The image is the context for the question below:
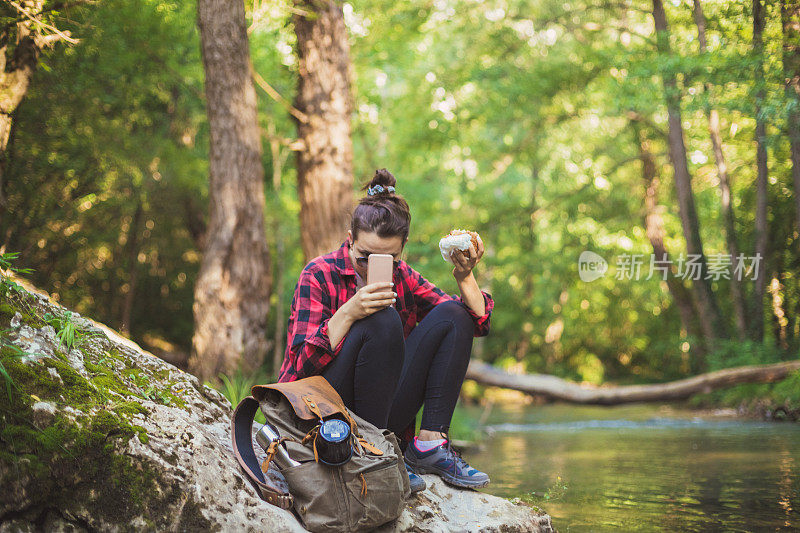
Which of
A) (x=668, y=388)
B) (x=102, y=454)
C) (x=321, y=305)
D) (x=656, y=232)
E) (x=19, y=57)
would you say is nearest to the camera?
(x=102, y=454)

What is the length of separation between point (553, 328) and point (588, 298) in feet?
5.14

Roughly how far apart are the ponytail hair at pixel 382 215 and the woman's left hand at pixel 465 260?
9.6 inches

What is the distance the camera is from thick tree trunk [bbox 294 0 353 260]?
626 centimetres

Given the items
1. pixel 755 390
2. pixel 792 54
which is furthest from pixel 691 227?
pixel 792 54

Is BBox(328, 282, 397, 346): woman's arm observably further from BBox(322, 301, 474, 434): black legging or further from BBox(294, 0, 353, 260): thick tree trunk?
BBox(294, 0, 353, 260): thick tree trunk

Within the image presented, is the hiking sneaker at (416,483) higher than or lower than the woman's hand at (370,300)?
lower

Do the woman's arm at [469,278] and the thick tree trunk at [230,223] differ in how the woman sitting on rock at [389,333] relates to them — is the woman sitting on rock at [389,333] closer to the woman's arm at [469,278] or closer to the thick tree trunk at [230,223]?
the woman's arm at [469,278]

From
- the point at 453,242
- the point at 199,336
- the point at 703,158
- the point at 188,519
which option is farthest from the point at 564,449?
the point at 703,158

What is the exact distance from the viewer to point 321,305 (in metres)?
2.87

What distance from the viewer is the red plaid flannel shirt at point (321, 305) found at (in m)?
2.71

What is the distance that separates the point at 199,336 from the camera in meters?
6.23

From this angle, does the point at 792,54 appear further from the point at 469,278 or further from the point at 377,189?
the point at 377,189

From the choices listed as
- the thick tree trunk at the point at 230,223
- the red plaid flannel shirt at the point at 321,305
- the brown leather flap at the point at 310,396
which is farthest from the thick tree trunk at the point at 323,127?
the brown leather flap at the point at 310,396

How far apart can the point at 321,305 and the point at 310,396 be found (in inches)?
19.1
